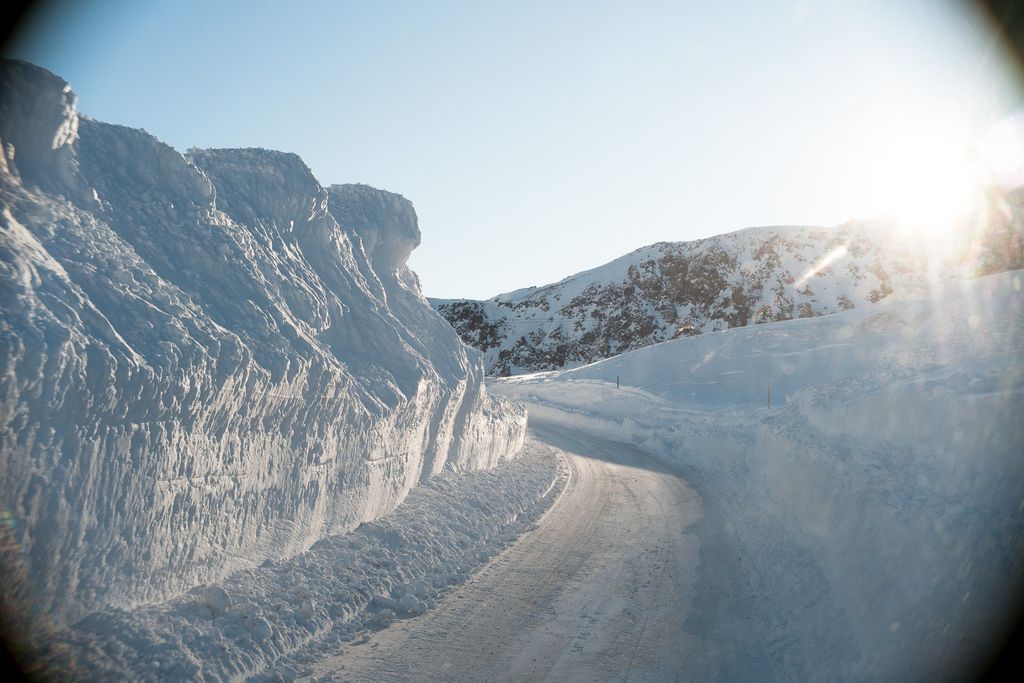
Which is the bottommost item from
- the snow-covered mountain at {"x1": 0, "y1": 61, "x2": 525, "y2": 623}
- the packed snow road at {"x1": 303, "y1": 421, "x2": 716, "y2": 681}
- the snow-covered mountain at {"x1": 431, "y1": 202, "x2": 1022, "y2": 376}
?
the packed snow road at {"x1": 303, "y1": 421, "x2": 716, "y2": 681}

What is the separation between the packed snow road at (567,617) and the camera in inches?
250

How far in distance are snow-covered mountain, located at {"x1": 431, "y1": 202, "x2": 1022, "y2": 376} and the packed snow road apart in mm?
62650

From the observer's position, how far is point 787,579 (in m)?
8.76

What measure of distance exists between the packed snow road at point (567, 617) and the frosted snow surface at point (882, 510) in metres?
0.51

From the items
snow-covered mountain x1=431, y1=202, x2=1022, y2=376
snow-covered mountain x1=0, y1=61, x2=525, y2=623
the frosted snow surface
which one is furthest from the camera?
snow-covered mountain x1=431, y1=202, x2=1022, y2=376

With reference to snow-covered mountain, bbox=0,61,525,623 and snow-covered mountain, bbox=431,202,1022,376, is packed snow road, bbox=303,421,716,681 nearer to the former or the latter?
snow-covered mountain, bbox=0,61,525,623

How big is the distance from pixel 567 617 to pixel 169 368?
5.02 metres

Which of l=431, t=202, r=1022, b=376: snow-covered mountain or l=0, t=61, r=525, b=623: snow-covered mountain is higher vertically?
l=431, t=202, r=1022, b=376: snow-covered mountain

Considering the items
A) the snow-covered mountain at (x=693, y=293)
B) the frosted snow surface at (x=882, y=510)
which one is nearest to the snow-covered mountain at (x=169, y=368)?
the frosted snow surface at (x=882, y=510)

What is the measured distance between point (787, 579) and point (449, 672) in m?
4.91

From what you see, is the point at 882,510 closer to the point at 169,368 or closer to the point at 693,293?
the point at 169,368

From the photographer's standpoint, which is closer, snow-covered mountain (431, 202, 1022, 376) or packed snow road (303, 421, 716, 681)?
packed snow road (303, 421, 716, 681)

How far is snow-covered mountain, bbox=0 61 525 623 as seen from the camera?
5.27 metres

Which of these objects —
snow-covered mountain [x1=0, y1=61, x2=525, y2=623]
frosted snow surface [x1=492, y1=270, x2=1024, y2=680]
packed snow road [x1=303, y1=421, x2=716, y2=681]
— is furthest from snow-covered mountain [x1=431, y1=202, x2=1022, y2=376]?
snow-covered mountain [x1=0, y1=61, x2=525, y2=623]
